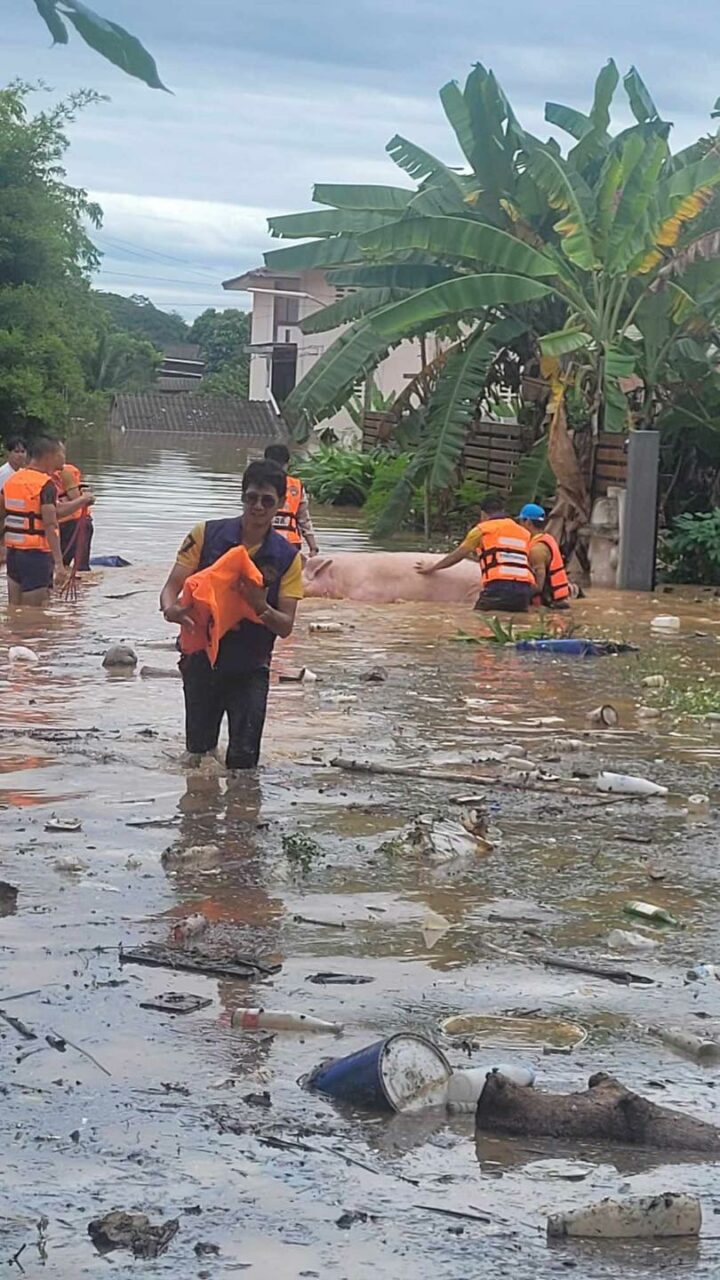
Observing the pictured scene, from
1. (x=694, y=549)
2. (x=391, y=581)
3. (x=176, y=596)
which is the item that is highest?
(x=176, y=596)

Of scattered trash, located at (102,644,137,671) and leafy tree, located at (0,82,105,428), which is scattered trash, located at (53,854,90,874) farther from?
leafy tree, located at (0,82,105,428)

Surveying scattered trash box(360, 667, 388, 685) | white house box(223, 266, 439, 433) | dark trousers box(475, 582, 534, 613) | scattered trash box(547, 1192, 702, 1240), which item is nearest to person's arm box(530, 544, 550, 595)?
dark trousers box(475, 582, 534, 613)

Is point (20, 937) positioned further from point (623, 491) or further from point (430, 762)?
point (623, 491)

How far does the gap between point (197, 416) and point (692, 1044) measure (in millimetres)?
62646

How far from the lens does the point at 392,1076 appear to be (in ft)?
14.3

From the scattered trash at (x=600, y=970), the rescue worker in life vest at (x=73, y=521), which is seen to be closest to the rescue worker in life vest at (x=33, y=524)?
the rescue worker in life vest at (x=73, y=521)

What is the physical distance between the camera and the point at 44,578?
15453mm

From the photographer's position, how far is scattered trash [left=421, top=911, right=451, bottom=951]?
19.5 ft

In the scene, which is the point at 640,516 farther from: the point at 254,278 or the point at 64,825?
the point at 254,278

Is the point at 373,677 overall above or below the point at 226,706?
below

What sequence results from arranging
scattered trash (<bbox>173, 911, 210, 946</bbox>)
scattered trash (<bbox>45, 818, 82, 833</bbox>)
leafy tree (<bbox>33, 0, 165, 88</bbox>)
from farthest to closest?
scattered trash (<bbox>45, 818, 82, 833</bbox>) < scattered trash (<bbox>173, 911, 210, 946</bbox>) < leafy tree (<bbox>33, 0, 165, 88</bbox>)

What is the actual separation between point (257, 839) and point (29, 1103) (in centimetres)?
306

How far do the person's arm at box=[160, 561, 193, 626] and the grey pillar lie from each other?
468 inches

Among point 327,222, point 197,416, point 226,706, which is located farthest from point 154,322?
point 226,706
